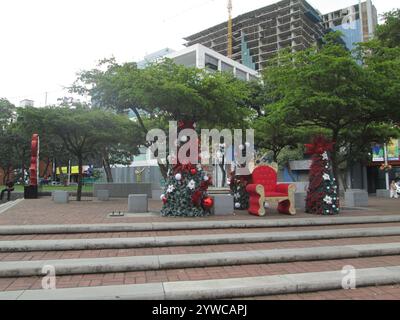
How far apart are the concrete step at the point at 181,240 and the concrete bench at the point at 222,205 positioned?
130 inches

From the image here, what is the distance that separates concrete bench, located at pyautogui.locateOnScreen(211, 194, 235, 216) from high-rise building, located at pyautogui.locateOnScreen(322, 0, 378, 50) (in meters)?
80.5

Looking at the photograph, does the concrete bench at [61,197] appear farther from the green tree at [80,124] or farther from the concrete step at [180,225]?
the concrete step at [180,225]

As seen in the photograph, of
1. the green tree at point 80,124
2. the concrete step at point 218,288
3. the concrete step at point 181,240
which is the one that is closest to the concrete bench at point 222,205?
the concrete step at point 181,240

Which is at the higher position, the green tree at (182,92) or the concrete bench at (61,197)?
the green tree at (182,92)

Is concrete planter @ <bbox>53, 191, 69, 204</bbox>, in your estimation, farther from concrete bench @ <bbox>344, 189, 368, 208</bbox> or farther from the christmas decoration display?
concrete bench @ <bbox>344, 189, 368, 208</bbox>

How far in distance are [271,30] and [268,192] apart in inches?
4519

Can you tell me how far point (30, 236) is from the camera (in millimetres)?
7773

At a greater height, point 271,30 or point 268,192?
point 271,30

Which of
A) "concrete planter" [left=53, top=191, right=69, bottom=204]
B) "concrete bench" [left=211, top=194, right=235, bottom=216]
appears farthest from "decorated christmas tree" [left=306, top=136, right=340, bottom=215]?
"concrete planter" [left=53, top=191, right=69, bottom=204]

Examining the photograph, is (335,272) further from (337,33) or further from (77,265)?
(337,33)

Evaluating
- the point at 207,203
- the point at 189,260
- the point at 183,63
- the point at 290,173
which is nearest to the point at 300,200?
the point at 207,203

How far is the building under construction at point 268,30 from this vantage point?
367ft

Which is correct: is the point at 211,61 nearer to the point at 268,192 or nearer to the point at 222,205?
the point at 268,192

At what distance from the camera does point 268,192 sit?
11875mm
